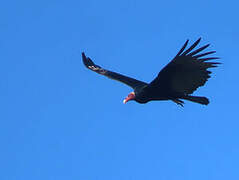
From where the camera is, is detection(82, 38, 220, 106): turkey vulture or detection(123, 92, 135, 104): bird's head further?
detection(123, 92, 135, 104): bird's head

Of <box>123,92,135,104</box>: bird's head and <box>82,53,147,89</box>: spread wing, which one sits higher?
<box>82,53,147,89</box>: spread wing

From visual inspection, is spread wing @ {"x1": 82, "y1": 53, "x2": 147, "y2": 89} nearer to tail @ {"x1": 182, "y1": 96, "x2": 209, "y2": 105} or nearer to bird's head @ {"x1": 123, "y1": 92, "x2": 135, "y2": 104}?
bird's head @ {"x1": 123, "y1": 92, "x2": 135, "y2": 104}

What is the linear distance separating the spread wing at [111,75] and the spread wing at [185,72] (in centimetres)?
249

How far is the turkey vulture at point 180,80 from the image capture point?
14000 mm

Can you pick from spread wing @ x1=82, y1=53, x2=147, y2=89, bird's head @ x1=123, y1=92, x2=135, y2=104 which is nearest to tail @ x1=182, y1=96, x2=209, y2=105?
bird's head @ x1=123, y1=92, x2=135, y2=104

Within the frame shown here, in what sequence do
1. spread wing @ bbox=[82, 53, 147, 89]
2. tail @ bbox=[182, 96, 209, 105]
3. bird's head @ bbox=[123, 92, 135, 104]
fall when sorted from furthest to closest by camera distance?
spread wing @ bbox=[82, 53, 147, 89], bird's head @ bbox=[123, 92, 135, 104], tail @ bbox=[182, 96, 209, 105]

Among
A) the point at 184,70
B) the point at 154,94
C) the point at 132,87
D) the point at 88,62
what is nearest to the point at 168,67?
the point at 184,70

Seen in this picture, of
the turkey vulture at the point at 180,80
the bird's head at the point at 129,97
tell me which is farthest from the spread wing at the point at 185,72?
the bird's head at the point at 129,97

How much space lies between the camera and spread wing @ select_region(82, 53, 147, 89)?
17834 mm

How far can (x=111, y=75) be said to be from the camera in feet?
61.3

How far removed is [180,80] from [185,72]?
35cm

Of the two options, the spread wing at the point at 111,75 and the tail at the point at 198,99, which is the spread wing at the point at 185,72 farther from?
the spread wing at the point at 111,75

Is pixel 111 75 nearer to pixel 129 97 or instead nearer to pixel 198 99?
pixel 129 97

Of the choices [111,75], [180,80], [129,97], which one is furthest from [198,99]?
[111,75]
